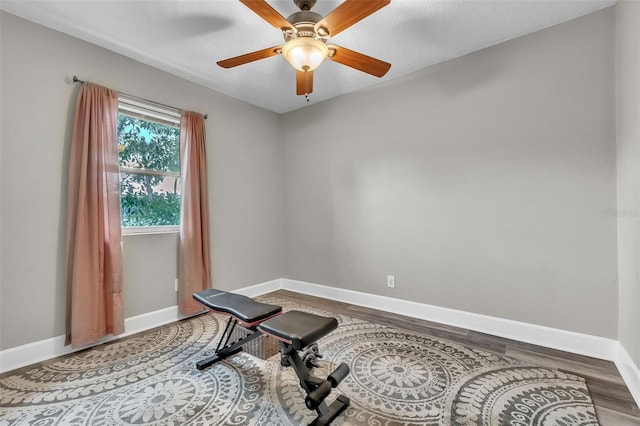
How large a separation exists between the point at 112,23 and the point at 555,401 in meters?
3.95

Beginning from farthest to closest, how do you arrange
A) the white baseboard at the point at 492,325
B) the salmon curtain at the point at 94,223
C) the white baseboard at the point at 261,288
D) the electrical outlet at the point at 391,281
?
1. the white baseboard at the point at 261,288
2. the electrical outlet at the point at 391,281
3. the salmon curtain at the point at 94,223
4. the white baseboard at the point at 492,325

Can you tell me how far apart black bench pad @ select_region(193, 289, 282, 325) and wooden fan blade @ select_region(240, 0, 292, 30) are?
1.80m

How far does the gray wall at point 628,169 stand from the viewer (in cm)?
171

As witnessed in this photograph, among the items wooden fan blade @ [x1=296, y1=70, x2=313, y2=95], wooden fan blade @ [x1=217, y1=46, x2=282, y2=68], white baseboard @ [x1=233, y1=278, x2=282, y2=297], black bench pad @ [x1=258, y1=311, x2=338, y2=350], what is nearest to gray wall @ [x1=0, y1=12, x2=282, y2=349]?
white baseboard @ [x1=233, y1=278, x2=282, y2=297]

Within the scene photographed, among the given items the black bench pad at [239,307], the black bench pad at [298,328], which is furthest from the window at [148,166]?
the black bench pad at [298,328]

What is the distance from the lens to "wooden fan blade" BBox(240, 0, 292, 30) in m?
1.50

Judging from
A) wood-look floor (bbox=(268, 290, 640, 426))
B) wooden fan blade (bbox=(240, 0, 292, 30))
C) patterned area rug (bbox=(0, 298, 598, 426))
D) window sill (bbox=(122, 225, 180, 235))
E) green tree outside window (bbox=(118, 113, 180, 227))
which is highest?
wooden fan blade (bbox=(240, 0, 292, 30))

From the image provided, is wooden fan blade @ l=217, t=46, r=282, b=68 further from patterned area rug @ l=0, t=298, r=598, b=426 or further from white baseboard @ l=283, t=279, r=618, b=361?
white baseboard @ l=283, t=279, r=618, b=361

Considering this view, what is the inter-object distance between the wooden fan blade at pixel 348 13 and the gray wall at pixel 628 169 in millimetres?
1610

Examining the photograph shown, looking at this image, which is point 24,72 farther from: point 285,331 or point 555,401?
point 555,401

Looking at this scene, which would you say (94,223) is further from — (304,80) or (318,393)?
(318,393)

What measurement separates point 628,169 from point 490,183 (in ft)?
2.81

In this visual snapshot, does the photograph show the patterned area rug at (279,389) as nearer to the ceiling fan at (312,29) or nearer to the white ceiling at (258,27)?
the ceiling fan at (312,29)

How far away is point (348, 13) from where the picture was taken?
159 cm
